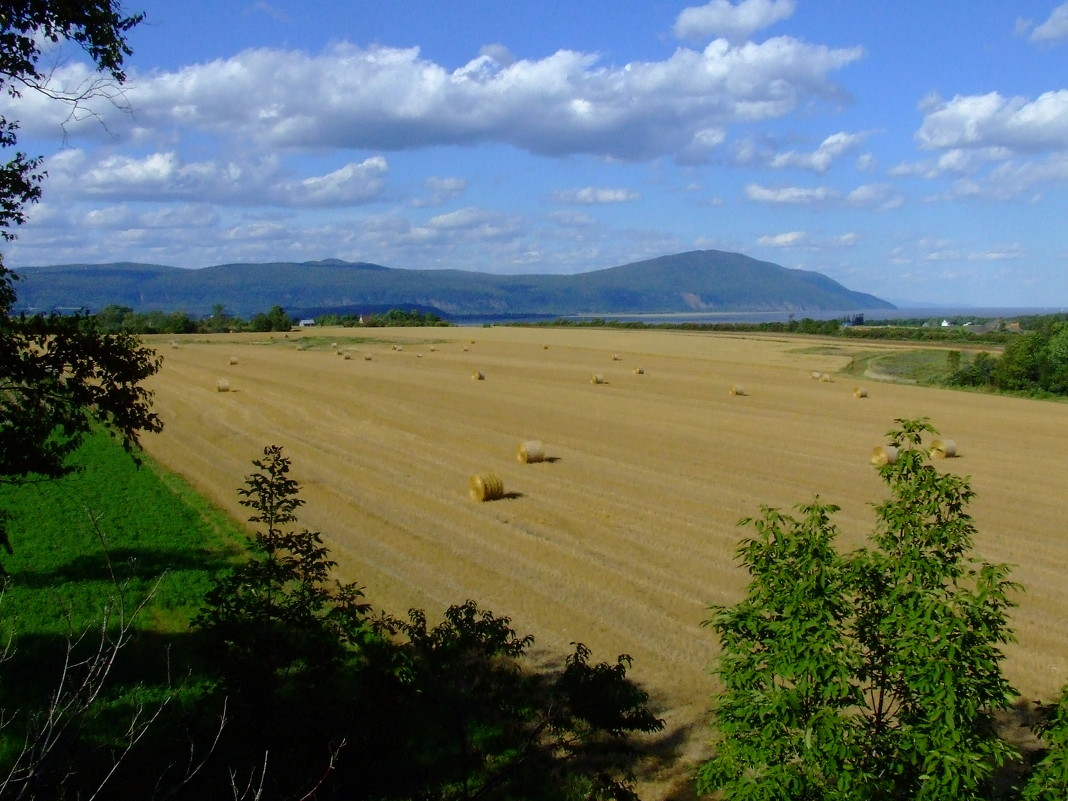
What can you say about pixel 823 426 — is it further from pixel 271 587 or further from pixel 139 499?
pixel 271 587

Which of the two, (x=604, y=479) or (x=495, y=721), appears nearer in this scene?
(x=495, y=721)

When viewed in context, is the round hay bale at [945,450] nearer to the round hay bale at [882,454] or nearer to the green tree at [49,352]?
the round hay bale at [882,454]

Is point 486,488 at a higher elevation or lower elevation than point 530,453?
lower

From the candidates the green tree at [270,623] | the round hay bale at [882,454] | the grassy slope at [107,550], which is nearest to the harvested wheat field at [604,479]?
the round hay bale at [882,454]

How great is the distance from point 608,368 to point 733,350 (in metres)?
23.5

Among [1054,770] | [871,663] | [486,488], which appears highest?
[871,663]

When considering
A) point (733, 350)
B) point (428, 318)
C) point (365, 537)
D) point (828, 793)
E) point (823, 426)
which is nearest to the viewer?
point (828, 793)

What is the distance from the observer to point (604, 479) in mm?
23734

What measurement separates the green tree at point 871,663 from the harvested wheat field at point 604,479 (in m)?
4.07

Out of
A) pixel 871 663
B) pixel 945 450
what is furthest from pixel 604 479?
pixel 871 663

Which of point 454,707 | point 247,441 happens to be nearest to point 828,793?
point 454,707

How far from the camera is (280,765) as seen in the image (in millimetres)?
7469

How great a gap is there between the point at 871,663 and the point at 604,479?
17645mm

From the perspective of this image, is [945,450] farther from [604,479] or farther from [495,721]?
[495,721]
